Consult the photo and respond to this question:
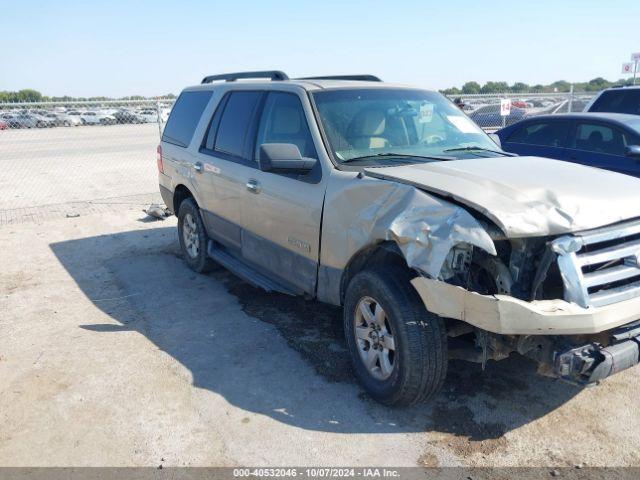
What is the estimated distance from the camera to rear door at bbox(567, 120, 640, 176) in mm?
6660

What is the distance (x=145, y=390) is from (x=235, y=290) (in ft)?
6.63

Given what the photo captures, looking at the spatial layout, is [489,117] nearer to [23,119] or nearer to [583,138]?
[583,138]

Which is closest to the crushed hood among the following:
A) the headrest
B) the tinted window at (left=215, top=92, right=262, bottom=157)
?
the headrest

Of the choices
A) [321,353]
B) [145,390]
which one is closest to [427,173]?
[321,353]

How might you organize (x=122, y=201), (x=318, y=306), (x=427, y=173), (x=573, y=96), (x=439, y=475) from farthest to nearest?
(x=573, y=96), (x=122, y=201), (x=318, y=306), (x=427, y=173), (x=439, y=475)

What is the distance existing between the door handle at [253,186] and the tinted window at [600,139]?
15.5ft

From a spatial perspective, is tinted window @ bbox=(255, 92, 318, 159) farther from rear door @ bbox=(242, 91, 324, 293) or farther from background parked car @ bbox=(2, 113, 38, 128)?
background parked car @ bbox=(2, 113, 38, 128)

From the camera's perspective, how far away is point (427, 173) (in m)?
3.54

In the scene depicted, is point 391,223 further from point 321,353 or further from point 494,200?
point 321,353

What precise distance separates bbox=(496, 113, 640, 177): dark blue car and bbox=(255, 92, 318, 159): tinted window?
4.10 meters

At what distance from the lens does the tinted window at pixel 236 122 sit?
16.6ft

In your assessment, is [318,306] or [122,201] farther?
[122,201]

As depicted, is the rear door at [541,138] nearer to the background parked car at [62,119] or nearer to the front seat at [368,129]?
the front seat at [368,129]

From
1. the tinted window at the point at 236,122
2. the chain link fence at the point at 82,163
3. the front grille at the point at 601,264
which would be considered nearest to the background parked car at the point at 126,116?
the chain link fence at the point at 82,163
